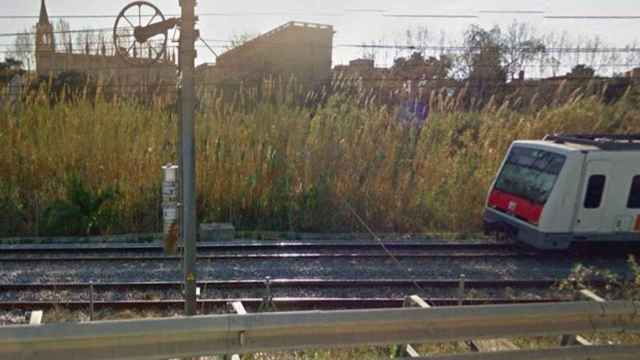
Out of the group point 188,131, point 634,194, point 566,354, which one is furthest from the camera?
point 634,194

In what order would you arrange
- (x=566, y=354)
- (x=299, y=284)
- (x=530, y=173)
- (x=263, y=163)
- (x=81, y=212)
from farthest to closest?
(x=263, y=163), (x=81, y=212), (x=530, y=173), (x=299, y=284), (x=566, y=354)

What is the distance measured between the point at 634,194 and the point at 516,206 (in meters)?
2.06

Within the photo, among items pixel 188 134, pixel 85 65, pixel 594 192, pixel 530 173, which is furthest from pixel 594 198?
pixel 85 65

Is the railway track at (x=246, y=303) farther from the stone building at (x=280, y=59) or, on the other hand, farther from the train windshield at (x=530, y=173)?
the stone building at (x=280, y=59)

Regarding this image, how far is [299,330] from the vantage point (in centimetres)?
273

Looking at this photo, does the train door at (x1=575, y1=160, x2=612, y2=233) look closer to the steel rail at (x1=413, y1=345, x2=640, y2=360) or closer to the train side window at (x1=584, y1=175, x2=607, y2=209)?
the train side window at (x1=584, y1=175, x2=607, y2=209)

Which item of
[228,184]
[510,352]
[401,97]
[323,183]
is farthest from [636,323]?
[401,97]

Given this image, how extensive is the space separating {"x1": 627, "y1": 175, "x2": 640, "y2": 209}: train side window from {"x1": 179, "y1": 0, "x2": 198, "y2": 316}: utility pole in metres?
8.34

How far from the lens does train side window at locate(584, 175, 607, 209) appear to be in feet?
26.7

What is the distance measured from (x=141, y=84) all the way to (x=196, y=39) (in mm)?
10595

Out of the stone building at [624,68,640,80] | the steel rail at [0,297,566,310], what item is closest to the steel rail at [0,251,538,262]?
the steel rail at [0,297,566,310]

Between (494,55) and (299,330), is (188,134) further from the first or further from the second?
(494,55)

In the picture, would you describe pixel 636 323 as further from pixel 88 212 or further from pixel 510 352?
pixel 88 212

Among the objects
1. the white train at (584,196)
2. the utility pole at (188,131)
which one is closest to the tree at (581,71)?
the white train at (584,196)
